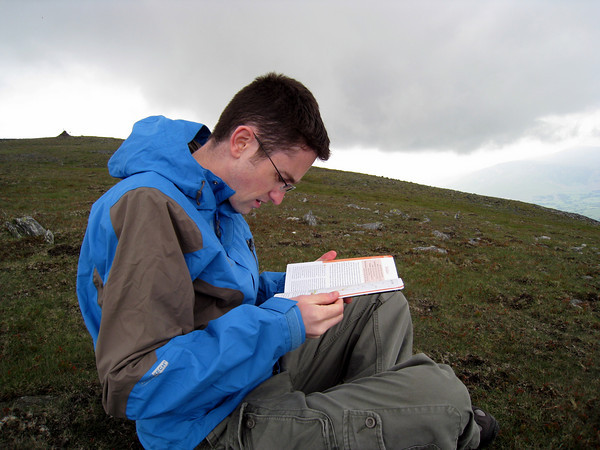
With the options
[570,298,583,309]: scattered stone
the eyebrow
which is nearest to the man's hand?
the eyebrow

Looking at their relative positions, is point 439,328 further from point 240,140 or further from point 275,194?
point 240,140

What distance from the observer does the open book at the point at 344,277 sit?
3.46 m

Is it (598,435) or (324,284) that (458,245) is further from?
(324,284)

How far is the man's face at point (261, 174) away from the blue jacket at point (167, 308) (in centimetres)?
47

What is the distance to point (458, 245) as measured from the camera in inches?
706

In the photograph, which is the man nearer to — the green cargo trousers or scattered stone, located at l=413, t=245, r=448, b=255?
the green cargo trousers

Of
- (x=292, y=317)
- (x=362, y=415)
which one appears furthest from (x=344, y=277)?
(x=362, y=415)

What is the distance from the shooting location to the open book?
346 cm

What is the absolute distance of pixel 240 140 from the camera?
317 centimetres

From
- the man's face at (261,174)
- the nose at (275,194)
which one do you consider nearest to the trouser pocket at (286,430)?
the man's face at (261,174)

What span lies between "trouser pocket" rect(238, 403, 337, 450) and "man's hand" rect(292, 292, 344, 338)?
1.88 feet

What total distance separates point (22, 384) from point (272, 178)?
4830 mm

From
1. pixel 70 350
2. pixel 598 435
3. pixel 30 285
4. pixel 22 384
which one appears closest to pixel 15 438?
pixel 22 384

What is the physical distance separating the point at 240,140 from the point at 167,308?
5.65ft
